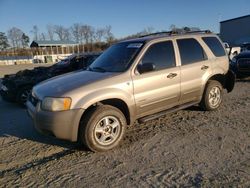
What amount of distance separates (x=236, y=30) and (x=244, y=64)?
57250mm

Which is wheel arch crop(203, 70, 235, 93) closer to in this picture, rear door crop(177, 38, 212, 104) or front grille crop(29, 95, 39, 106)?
rear door crop(177, 38, 212, 104)

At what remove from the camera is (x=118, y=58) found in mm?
5766

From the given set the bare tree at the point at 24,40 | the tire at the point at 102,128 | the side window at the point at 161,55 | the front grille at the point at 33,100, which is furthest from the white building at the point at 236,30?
the bare tree at the point at 24,40

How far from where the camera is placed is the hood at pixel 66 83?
15.7ft

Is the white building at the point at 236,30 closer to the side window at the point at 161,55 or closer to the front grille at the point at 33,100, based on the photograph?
the side window at the point at 161,55

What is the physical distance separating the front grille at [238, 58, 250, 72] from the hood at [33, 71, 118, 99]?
8384 mm

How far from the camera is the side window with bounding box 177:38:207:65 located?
6121 mm

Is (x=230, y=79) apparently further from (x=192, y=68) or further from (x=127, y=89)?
(x=127, y=89)

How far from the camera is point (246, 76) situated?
42.0 ft

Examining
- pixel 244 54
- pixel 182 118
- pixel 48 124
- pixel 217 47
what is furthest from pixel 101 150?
pixel 244 54

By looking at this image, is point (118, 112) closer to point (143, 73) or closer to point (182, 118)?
point (143, 73)

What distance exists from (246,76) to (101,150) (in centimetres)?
995

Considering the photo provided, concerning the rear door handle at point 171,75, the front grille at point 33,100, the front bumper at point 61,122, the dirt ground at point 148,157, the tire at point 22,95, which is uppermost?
the rear door handle at point 171,75

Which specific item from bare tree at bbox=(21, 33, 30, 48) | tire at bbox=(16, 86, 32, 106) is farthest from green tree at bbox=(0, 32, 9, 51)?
tire at bbox=(16, 86, 32, 106)
